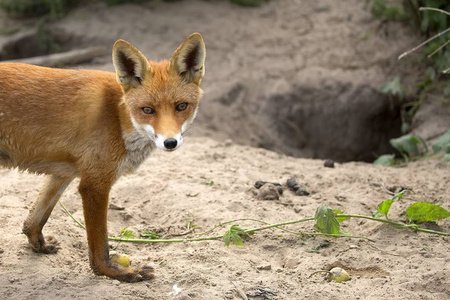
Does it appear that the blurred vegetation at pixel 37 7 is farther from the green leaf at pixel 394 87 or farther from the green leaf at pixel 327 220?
the green leaf at pixel 327 220

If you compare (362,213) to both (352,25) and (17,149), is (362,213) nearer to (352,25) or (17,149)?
(17,149)

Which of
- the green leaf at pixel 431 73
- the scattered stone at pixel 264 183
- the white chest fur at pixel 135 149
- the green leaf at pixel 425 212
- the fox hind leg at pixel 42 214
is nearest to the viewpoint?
the white chest fur at pixel 135 149

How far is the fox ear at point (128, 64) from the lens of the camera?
13.4 ft

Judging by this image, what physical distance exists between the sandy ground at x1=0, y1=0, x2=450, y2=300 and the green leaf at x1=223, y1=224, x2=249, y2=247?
0.08 m

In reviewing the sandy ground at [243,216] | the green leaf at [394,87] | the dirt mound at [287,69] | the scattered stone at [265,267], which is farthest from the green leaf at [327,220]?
the green leaf at [394,87]

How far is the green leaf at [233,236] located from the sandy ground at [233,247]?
8 centimetres

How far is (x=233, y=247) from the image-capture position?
470 cm

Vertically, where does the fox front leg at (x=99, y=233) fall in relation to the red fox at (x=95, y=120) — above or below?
below

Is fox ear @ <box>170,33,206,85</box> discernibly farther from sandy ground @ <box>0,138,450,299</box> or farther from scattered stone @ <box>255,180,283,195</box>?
scattered stone @ <box>255,180,283,195</box>

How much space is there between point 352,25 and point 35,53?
19.3 ft

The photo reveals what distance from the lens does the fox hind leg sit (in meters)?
4.47

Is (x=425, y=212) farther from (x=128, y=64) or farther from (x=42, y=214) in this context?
(x=42, y=214)

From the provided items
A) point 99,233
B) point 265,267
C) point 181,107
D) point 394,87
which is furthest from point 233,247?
point 394,87

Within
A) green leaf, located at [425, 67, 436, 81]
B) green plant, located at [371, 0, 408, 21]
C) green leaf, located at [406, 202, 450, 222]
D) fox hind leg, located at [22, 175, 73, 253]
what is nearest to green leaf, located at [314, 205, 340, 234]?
green leaf, located at [406, 202, 450, 222]
